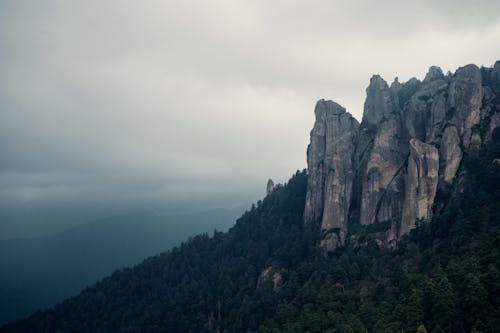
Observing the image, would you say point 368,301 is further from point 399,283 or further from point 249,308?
point 249,308

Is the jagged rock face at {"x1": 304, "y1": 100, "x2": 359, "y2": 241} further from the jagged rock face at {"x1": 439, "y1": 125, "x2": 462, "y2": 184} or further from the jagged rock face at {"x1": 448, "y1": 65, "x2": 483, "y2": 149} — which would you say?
the jagged rock face at {"x1": 448, "y1": 65, "x2": 483, "y2": 149}

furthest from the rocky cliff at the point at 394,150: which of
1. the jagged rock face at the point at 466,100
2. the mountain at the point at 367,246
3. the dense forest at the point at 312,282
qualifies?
the dense forest at the point at 312,282

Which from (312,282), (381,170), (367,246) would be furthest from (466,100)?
(312,282)

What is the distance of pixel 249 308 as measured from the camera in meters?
128

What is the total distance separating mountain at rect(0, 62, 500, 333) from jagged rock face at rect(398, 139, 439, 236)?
1.06ft

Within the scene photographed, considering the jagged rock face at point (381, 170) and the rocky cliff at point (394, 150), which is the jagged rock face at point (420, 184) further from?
the jagged rock face at point (381, 170)

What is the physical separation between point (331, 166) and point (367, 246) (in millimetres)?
37677

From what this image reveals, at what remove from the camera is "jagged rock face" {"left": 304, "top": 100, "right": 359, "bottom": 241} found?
146238 mm

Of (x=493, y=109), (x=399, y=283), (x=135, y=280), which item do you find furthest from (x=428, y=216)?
(x=135, y=280)

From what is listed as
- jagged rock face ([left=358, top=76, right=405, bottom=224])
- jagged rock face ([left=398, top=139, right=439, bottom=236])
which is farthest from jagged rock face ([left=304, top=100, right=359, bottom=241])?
jagged rock face ([left=398, top=139, right=439, bottom=236])

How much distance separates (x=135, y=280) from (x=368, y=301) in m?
127

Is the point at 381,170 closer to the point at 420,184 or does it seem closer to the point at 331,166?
the point at 420,184

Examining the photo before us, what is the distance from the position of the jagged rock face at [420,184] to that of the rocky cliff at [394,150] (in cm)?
29

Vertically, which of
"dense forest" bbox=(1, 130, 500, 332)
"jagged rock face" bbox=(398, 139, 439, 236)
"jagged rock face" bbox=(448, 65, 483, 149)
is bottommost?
"dense forest" bbox=(1, 130, 500, 332)
